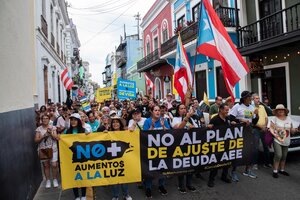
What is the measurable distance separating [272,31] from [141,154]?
28.6ft

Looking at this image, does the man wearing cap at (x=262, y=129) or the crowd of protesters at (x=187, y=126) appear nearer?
the crowd of protesters at (x=187, y=126)

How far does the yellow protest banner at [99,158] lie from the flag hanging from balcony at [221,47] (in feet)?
7.67

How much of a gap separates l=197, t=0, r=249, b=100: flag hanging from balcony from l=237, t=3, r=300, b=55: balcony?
4210 millimetres

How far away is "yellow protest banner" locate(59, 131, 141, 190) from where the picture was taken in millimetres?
4594

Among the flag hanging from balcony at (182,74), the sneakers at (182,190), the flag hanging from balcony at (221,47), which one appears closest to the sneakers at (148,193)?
the sneakers at (182,190)

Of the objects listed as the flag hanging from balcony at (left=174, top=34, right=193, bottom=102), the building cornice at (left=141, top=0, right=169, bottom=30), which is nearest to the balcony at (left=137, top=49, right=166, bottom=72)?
the building cornice at (left=141, top=0, right=169, bottom=30)

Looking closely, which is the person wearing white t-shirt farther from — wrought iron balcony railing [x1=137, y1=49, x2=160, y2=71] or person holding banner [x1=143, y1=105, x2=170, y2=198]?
wrought iron balcony railing [x1=137, y1=49, x2=160, y2=71]

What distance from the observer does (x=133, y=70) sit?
125 ft

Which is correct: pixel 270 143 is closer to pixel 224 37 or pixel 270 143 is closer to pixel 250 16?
pixel 224 37

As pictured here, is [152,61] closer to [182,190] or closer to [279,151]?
[279,151]

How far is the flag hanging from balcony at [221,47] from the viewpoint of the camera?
223 inches

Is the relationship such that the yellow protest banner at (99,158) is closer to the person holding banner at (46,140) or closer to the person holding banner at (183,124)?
the person holding banner at (183,124)

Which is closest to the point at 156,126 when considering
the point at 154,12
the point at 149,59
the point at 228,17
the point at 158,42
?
the point at 228,17

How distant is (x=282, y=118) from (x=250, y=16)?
7.97 meters
